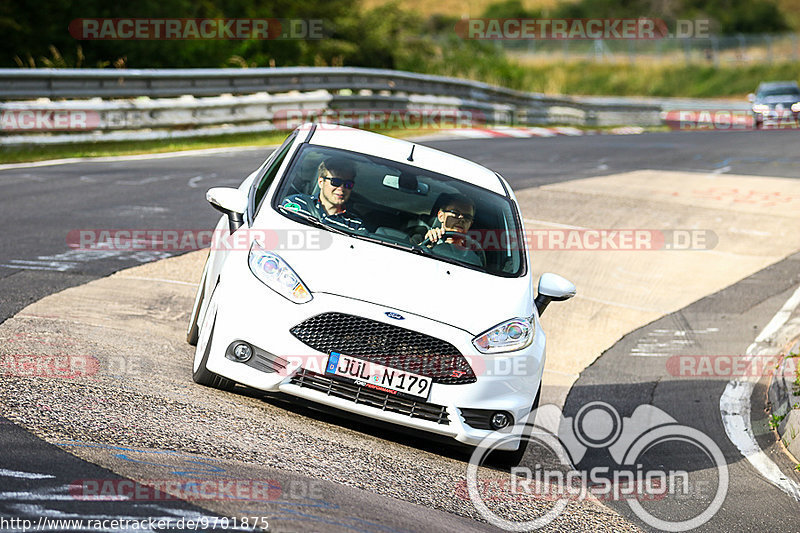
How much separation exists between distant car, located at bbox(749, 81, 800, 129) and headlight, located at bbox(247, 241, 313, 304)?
32.4 meters

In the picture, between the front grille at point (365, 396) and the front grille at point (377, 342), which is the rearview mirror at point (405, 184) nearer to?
the front grille at point (377, 342)

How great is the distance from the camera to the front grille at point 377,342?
A: 568cm

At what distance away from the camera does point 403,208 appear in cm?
702

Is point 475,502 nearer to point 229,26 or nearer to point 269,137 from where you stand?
point 269,137

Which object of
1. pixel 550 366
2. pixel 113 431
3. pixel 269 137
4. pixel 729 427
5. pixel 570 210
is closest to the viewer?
pixel 113 431

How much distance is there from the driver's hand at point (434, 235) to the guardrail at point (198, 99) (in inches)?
448

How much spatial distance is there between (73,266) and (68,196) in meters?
3.53

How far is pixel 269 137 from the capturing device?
21.7 meters

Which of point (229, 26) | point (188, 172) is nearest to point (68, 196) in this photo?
point (188, 172)

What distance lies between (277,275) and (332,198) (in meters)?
1.06
